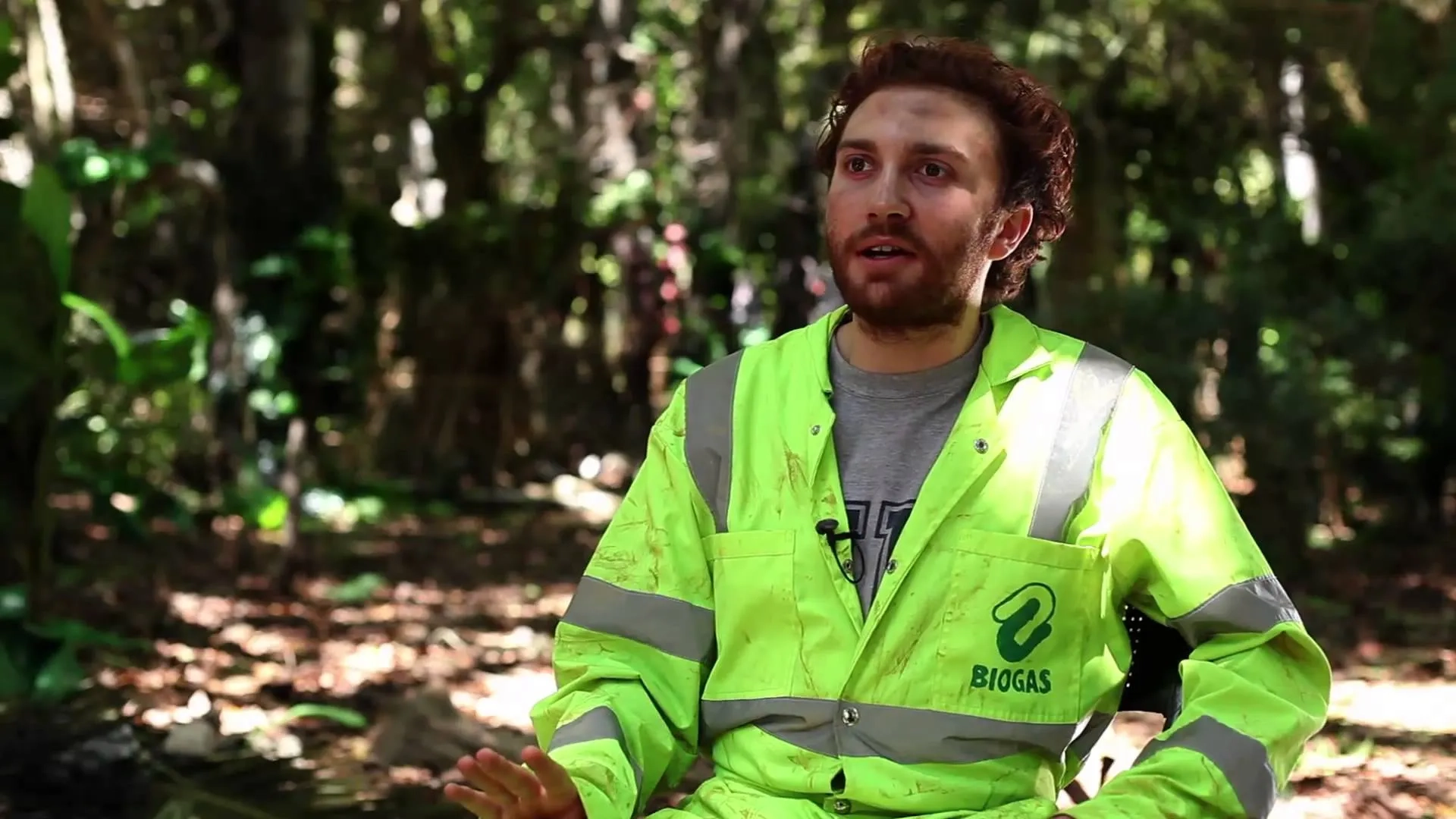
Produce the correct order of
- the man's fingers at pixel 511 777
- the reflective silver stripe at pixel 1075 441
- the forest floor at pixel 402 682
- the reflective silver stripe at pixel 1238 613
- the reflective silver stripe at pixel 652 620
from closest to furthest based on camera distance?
the man's fingers at pixel 511 777
the reflective silver stripe at pixel 1238 613
the reflective silver stripe at pixel 1075 441
the reflective silver stripe at pixel 652 620
the forest floor at pixel 402 682

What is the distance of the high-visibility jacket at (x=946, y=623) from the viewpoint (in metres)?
1.95

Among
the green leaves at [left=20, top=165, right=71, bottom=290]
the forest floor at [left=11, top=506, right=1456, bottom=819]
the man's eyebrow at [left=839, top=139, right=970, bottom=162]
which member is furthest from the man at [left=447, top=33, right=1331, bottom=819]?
the green leaves at [left=20, top=165, right=71, bottom=290]

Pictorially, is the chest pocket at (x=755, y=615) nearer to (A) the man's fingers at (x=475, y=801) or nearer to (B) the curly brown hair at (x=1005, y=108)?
(A) the man's fingers at (x=475, y=801)

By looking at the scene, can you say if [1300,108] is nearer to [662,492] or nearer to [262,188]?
[262,188]

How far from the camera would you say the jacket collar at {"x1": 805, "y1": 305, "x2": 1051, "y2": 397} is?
2152mm

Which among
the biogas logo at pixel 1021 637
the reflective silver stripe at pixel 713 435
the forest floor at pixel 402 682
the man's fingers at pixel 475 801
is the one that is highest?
the reflective silver stripe at pixel 713 435

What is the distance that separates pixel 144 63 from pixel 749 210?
15.6ft

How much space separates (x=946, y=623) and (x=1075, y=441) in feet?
0.96

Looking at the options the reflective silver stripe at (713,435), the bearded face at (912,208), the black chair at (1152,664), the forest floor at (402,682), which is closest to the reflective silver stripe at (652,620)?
the reflective silver stripe at (713,435)

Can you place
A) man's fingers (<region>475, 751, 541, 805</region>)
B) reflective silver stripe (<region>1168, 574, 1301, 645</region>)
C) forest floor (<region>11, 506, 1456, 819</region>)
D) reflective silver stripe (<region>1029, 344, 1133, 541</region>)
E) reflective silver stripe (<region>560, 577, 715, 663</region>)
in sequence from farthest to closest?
forest floor (<region>11, 506, 1456, 819</region>)
reflective silver stripe (<region>560, 577, 715, 663</region>)
reflective silver stripe (<region>1029, 344, 1133, 541</region>)
reflective silver stripe (<region>1168, 574, 1301, 645</region>)
man's fingers (<region>475, 751, 541, 805</region>)

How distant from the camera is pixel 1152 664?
7.06ft

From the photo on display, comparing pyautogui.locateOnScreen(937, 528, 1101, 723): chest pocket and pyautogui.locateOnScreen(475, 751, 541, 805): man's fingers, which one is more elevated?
pyautogui.locateOnScreen(937, 528, 1101, 723): chest pocket

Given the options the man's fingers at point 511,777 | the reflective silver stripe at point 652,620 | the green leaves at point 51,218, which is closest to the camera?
the man's fingers at point 511,777

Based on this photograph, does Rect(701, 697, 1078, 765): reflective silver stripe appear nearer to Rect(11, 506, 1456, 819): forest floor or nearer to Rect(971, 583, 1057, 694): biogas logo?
Rect(971, 583, 1057, 694): biogas logo
